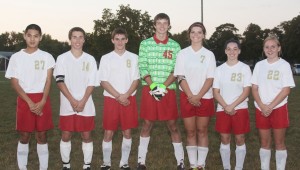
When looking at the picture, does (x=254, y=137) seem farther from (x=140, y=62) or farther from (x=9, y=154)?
(x=9, y=154)

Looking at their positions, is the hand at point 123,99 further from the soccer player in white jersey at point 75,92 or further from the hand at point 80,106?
the hand at point 80,106

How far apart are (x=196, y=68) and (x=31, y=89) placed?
2.43 m

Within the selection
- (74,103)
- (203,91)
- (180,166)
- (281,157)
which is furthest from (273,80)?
(74,103)

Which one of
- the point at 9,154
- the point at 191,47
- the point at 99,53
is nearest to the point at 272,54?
the point at 191,47

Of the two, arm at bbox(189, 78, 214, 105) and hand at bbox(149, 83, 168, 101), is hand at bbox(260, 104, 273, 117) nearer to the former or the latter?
arm at bbox(189, 78, 214, 105)

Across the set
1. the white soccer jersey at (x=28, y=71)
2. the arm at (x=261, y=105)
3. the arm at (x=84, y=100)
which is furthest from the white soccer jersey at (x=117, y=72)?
the arm at (x=261, y=105)

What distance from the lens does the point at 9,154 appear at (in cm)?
699

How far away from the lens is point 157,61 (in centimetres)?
600

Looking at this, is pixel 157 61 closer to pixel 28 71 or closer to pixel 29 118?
pixel 28 71

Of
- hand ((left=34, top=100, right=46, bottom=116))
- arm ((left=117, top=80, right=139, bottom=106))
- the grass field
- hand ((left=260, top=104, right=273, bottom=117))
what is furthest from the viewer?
the grass field

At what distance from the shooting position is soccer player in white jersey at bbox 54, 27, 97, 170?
571 centimetres

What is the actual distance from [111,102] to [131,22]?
66.0 meters

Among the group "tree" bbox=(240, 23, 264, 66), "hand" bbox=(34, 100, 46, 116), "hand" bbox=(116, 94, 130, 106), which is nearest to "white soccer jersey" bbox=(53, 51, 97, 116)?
"hand" bbox=(34, 100, 46, 116)

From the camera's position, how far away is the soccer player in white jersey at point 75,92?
5.71m
